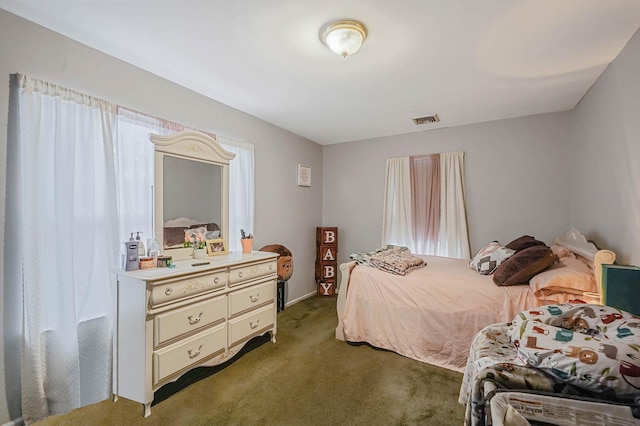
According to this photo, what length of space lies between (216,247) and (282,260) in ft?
3.05

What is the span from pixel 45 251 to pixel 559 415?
2651mm

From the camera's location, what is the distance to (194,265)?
2150 millimetres

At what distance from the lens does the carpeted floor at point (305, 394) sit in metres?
1.76

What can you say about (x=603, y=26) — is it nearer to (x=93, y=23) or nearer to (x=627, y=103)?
(x=627, y=103)

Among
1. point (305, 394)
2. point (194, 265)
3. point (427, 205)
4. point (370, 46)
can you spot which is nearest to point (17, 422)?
point (194, 265)

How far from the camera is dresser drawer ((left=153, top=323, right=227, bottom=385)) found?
1835mm

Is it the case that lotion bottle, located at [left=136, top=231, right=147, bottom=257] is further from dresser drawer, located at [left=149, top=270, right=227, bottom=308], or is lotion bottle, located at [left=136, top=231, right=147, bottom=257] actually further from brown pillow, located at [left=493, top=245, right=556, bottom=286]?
brown pillow, located at [left=493, top=245, right=556, bottom=286]

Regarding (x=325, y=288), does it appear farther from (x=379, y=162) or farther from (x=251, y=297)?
(x=379, y=162)

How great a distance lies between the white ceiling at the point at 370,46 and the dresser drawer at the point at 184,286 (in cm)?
162

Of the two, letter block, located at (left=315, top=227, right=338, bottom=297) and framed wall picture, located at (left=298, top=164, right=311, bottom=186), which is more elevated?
framed wall picture, located at (left=298, top=164, right=311, bottom=186)

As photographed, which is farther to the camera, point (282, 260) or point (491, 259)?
point (282, 260)

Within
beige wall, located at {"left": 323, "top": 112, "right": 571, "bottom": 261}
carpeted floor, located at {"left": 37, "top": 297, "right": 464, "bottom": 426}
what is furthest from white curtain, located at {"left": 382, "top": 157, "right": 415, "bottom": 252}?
carpeted floor, located at {"left": 37, "top": 297, "right": 464, "bottom": 426}

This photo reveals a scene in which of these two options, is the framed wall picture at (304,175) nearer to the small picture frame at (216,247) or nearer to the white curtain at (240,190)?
the white curtain at (240,190)

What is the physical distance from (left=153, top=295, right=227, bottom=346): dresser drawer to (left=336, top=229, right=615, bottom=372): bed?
1209 millimetres
